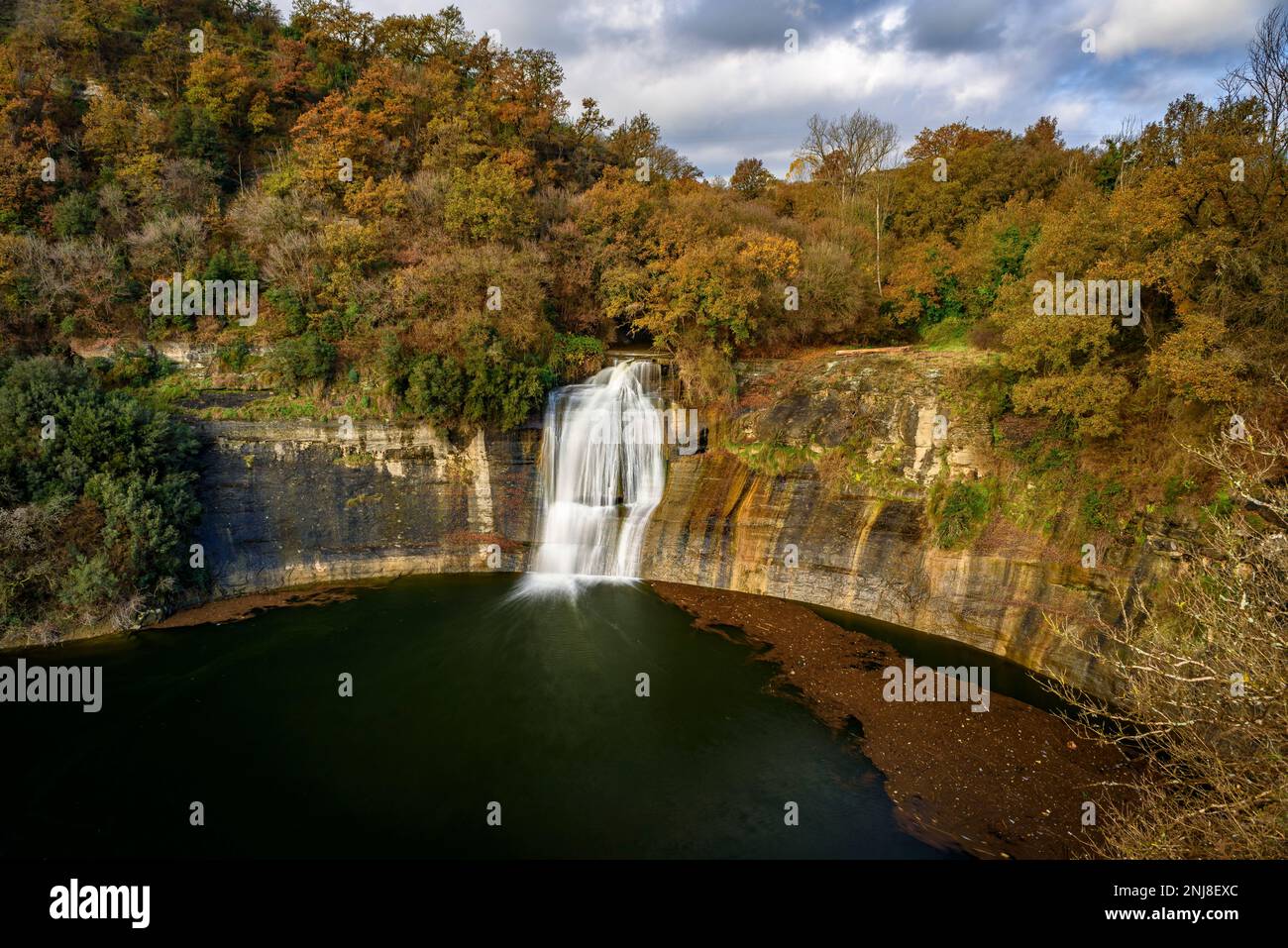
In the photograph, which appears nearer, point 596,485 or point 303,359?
point 303,359

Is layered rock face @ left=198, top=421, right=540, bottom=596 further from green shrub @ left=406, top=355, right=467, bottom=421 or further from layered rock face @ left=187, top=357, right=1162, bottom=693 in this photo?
green shrub @ left=406, top=355, right=467, bottom=421

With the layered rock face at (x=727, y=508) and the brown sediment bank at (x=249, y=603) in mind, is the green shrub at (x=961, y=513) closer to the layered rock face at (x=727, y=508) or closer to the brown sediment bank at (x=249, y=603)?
the layered rock face at (x=727, y=508)

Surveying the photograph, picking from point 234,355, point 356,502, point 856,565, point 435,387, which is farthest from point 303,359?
point 856,565

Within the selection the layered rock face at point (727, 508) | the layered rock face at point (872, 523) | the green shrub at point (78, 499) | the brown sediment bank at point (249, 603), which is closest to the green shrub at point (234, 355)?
the layered rock face at point (727, 508)

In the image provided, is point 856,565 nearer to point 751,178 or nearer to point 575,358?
point 575,358

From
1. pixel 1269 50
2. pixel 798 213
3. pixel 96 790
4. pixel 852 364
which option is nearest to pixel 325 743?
pixel 96 790
